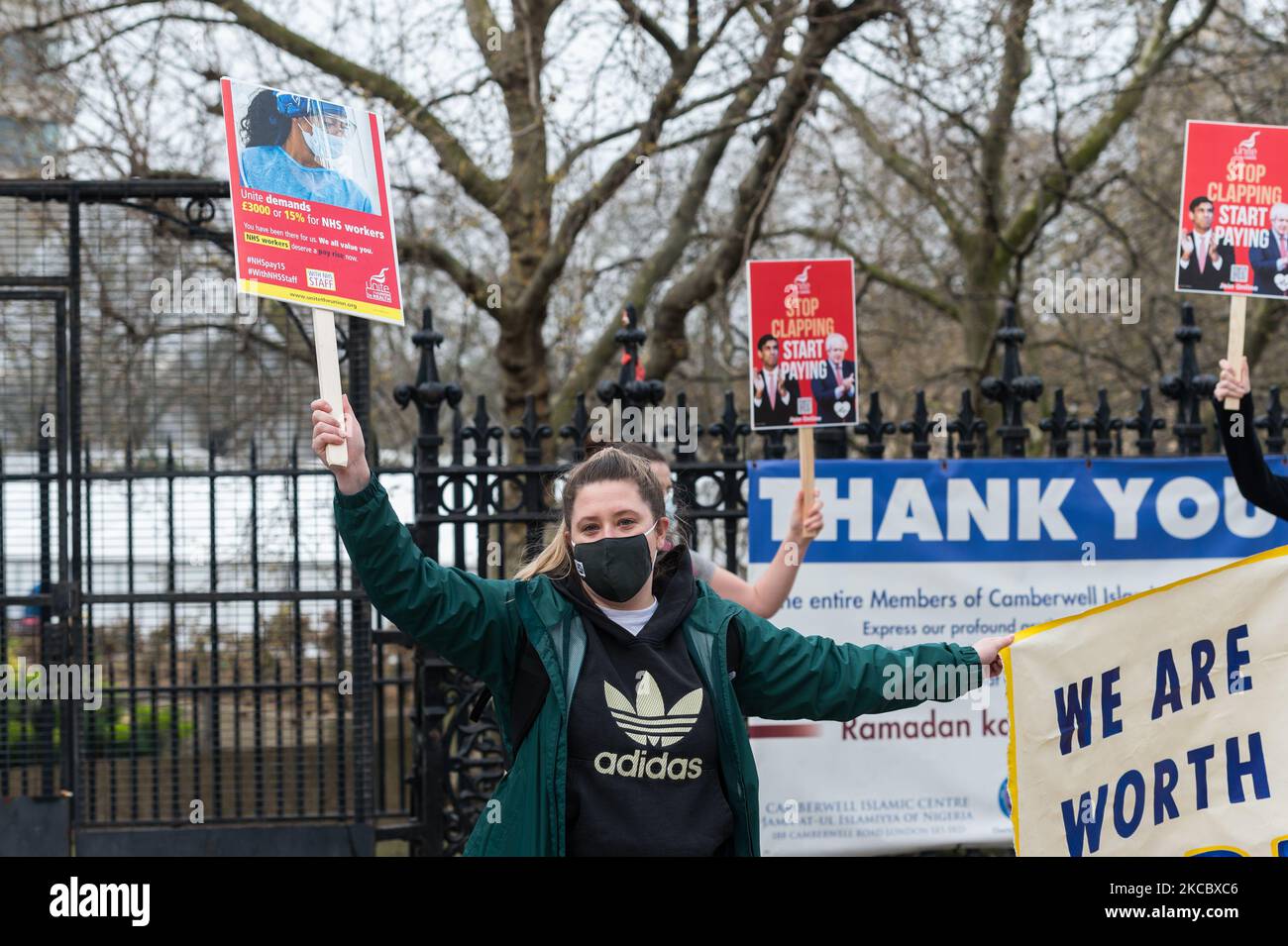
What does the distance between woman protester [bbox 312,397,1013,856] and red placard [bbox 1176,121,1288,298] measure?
231 centimetres

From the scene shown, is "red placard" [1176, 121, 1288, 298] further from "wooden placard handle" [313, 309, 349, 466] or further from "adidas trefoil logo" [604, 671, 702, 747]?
"wooden placard handle" [313, 309, 349, 466]

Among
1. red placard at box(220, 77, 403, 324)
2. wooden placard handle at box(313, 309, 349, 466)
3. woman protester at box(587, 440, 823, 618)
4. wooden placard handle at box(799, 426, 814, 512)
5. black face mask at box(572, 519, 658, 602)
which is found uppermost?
red placard at box(220, 77, 403, 324)

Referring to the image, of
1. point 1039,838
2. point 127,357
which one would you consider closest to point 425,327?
point 127,357

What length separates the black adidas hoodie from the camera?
111 inches

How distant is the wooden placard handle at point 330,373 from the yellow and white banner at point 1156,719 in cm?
200

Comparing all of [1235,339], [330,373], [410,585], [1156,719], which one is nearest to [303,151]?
[330,373]

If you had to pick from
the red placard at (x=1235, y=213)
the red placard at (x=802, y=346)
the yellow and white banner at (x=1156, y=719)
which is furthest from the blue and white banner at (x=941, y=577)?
the yellow and white banner at (x=1156, y=719)

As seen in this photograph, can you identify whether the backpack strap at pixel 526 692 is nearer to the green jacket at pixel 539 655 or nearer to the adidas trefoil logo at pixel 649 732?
the green jacket at pixel 539 655

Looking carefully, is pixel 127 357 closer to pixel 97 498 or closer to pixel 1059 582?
pixel 97 498

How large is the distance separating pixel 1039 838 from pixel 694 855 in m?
1.44

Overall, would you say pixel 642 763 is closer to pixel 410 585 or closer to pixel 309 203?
pixel 410 585

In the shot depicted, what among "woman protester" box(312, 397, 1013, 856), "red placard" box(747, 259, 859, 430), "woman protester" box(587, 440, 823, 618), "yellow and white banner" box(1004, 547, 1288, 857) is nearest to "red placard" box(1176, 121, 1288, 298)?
"red placard" box(747, 259, 859, 430)

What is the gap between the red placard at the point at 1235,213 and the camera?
472 centimetres
